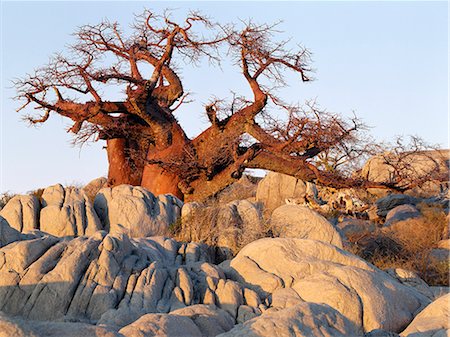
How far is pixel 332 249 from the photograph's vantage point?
13203mm

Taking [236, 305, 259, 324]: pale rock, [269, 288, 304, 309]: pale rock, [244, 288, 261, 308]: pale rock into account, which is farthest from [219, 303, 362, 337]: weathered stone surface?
[244, 288, 261, 308]: pale rock

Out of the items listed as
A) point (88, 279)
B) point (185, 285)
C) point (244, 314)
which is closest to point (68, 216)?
point (88, 279)

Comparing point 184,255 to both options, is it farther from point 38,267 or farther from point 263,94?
point 263,94

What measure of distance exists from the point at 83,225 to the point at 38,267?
386 cm

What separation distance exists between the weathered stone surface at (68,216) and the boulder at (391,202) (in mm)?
12724

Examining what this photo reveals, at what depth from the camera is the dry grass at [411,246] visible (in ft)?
55.7

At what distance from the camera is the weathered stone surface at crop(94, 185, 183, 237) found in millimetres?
15280

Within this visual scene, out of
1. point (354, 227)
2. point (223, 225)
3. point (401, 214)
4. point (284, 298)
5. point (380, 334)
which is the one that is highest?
point (223, 225)

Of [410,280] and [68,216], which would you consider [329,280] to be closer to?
[410,280]

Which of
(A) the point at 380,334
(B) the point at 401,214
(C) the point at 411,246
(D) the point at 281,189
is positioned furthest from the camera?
(D) the point at 281,189

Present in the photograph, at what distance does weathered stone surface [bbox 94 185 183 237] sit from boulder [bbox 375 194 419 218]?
36.9ft

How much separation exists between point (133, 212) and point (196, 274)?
12.2 feet

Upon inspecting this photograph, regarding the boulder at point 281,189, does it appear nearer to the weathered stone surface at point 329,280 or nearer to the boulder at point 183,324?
the weathered stone surface at point 329,280

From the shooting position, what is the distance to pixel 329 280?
11320 millimetres
